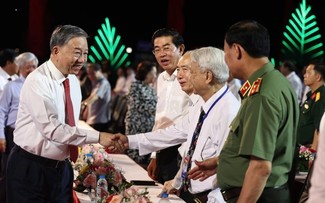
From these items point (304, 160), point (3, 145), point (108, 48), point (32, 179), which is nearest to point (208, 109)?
point (32, 179)

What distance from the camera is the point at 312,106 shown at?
24.7ft

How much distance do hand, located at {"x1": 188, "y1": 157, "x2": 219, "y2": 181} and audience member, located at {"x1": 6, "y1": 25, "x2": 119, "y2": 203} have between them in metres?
0.84

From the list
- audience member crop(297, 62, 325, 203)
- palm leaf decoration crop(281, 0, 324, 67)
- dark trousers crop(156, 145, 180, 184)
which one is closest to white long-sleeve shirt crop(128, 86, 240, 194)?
dark trousers crop(156, 145, 180, 184)

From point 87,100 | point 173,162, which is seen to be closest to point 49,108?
point 173,162

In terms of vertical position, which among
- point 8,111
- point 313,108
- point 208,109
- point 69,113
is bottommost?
point 8,111

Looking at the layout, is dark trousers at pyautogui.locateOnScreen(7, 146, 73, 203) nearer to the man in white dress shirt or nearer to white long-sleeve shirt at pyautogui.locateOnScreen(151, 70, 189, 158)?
the man in white dress shirt

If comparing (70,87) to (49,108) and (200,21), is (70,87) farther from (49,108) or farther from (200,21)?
(200,21)

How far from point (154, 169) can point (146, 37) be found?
18.7 m

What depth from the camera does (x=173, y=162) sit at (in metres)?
5.16

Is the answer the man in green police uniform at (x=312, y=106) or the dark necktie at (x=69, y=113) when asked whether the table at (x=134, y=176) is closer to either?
the dark necktie at (x=69, y=113)

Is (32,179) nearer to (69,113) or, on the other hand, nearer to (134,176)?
(69,113)

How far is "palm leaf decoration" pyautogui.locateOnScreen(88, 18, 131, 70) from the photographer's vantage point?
73.0 ft

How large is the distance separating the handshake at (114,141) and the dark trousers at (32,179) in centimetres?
31

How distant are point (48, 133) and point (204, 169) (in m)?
1.00
